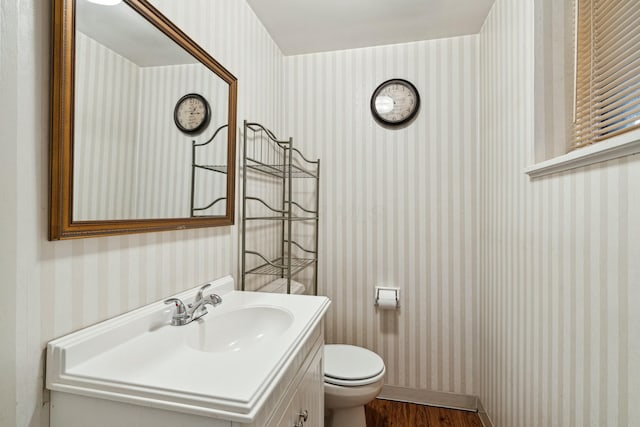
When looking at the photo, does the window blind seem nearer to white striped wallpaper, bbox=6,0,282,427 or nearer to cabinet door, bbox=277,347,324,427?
cabinet door, bbox=277,347,324,427

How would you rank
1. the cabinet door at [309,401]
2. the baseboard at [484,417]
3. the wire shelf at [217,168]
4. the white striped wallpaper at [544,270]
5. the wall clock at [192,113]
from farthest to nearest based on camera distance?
the baseboard at [484,417], the wire shelf at [217,168], the wall clock at [192,113], the cabinet door at [309,401], the white striped wallpaper at [544,270]

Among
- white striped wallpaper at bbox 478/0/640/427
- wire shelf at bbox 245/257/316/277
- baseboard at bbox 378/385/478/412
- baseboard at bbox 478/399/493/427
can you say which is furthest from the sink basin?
baseboard at bbox 478/399/493/427

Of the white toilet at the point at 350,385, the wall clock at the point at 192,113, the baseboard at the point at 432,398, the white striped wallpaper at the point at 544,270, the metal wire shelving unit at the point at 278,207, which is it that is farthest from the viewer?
the baseboard at the point at 432,398

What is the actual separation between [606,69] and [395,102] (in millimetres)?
1258

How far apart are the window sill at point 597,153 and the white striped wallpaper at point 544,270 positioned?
0.08 ft

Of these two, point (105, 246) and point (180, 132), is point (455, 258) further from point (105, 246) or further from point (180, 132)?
point (105, 246)

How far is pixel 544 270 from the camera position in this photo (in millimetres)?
1163

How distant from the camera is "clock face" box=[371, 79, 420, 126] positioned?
2.12 metres

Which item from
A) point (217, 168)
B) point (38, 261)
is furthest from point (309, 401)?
point (217, 168)

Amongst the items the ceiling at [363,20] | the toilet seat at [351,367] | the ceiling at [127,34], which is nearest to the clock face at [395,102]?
the ceiling at [363,20]

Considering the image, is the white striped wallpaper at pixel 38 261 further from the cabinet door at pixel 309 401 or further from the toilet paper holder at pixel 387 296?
the toilet paper holder at pixel 387 296

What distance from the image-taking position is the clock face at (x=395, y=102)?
6.97ft

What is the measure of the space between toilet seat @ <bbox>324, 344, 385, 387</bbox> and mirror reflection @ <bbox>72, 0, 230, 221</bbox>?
1063 mm

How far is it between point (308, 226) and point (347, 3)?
1.42 metres
